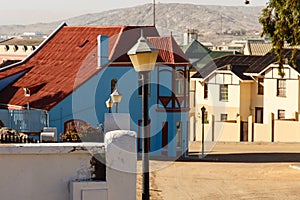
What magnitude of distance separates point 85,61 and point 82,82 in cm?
235

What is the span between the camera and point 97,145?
9.23 m

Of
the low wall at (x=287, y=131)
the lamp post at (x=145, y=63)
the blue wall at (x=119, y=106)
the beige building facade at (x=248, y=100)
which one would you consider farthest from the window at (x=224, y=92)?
the lamp post at (x=145, y=63)

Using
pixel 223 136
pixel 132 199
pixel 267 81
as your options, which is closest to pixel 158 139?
pixel 223 136

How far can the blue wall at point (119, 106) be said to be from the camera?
36094 millimetres

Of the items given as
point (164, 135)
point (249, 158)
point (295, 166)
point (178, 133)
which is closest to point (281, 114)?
point (249, 158)

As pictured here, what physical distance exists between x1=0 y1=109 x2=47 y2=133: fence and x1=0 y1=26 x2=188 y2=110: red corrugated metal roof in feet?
2.47

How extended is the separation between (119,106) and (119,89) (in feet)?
2.58

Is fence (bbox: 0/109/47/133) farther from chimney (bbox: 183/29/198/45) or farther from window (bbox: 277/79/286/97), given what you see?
chimney (bbox: 183/29/198/45)

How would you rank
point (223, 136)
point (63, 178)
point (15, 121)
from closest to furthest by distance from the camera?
1. point (63, 178)
2. point (15, 121)
3. point (223, 136)

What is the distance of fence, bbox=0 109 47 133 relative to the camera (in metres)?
33.3

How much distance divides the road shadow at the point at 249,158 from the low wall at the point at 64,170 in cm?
2721

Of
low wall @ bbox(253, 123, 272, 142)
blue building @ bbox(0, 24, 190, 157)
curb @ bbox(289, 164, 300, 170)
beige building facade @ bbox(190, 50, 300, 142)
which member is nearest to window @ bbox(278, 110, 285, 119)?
beige building facade @ bbox(190, 50, 300, 142)

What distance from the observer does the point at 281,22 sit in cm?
2859

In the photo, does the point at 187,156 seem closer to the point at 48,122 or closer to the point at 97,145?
the point at 48,122
